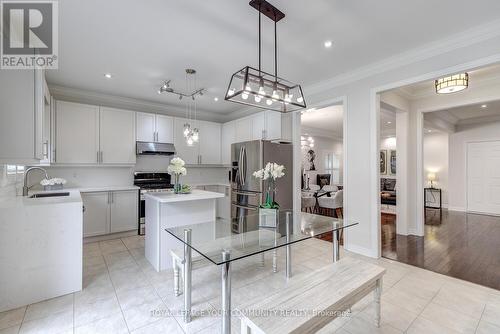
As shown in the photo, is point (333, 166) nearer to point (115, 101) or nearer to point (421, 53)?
point (421, 53)

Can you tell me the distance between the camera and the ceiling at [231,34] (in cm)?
202

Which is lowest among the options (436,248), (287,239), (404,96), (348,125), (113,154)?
(436,248)

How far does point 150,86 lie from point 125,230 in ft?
8.51

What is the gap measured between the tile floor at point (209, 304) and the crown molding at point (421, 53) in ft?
8.45

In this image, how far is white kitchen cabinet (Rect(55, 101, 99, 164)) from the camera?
12.7ft

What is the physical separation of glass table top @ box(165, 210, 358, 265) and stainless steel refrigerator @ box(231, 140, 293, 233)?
152 centimetres

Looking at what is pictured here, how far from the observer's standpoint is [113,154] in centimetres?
433

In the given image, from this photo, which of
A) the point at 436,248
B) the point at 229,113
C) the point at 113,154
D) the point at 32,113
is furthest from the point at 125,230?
the point at 436,248

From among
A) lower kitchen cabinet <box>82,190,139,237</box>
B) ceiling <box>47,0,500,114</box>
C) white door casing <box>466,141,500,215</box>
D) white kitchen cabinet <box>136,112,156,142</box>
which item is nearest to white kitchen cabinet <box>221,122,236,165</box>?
white kitchen cabinet <box>136,112,156,142</box>

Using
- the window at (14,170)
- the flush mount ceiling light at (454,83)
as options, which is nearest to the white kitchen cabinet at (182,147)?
the window at (14,170)

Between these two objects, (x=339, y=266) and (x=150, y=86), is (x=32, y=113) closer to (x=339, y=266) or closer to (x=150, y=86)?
(x=150, y=86)

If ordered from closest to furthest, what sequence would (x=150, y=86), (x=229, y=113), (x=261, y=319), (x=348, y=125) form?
(x=261, y=319)
(x=348, y=125)
(x=150, y=86)
(x=229, y=113)

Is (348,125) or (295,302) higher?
(348,125)

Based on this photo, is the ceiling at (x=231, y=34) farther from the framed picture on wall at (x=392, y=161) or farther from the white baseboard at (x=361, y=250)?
the framed picture on wall at (x=392, y=161)
